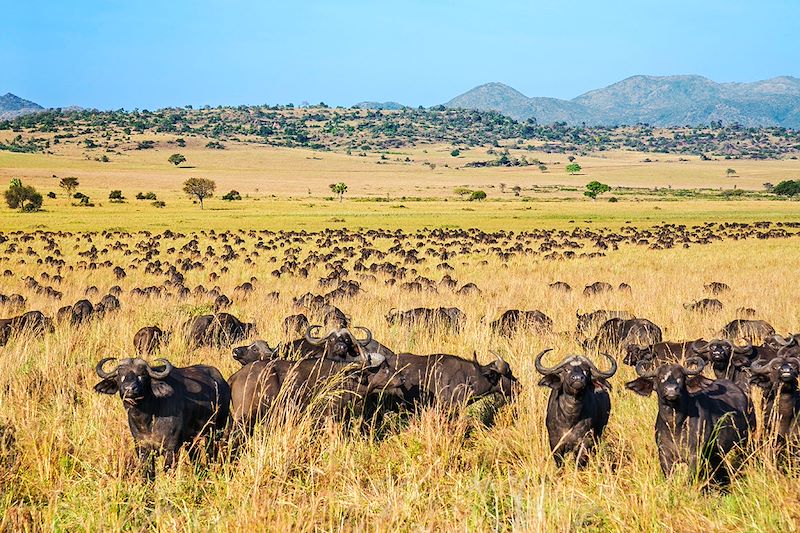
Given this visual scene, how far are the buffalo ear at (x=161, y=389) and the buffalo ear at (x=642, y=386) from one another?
369 cm

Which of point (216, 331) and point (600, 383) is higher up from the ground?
point (600, 383)

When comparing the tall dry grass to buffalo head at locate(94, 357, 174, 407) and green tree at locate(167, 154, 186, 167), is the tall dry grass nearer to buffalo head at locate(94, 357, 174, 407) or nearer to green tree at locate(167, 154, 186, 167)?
buffalo head at locate(94, 357, 174, 407)

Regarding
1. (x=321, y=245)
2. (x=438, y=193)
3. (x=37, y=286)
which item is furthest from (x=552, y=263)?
(x=438, y=193)

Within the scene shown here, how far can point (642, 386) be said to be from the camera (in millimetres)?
6316

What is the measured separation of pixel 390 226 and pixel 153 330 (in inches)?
1690

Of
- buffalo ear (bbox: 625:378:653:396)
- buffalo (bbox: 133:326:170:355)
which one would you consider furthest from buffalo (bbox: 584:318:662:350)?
buffalo (bbox: 133:326:170:355)

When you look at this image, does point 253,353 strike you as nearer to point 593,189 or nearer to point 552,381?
point 552,381

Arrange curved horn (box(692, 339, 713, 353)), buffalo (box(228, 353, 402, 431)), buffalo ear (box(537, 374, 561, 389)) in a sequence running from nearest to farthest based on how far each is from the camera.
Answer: buffalo ear (box(537, 374, 561, 389)) < buffalo (box(228, 353, 402, 431)) < curved horn (box(692, 339, 713, 353))

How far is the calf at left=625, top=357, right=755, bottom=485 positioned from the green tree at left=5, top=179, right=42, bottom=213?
227 feet

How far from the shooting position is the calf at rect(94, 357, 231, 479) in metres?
6.08

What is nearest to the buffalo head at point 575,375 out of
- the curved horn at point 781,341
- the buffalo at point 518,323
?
the curved horn at point 781,341

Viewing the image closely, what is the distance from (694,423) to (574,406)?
92cm

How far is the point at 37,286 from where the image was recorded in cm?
1931

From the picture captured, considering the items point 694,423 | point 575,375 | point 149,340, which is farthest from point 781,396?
point 149,340
